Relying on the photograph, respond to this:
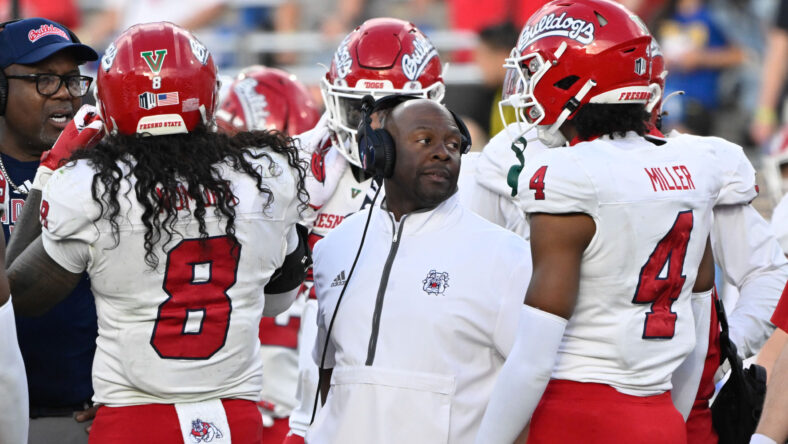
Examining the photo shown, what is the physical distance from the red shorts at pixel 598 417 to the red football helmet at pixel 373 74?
5.63ft

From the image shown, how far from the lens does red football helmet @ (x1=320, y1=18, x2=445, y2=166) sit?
463 centimetres

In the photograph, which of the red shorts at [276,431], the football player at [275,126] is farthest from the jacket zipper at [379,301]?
the red shorts at [276,431]

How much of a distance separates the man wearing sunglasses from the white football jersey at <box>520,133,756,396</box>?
1.54m

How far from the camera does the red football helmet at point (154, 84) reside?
10.2ft

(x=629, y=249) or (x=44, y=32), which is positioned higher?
(x=44, y=32)

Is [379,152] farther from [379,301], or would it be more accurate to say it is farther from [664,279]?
[664,279]

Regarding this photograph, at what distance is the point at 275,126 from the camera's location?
6090mm

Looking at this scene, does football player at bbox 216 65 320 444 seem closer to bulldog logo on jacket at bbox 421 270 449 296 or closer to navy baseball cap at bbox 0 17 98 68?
navy baseball cap at bbox 0 17 98 68

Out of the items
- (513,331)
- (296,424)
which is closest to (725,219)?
(513,331)

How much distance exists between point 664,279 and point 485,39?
6.05 metres

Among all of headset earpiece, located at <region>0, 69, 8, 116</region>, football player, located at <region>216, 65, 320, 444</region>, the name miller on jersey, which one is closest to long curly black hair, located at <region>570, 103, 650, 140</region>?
the name miller on jersey

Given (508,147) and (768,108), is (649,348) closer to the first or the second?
(508,147)

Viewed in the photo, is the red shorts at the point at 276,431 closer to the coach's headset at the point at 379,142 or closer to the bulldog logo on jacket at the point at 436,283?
the coach's headset at the point at 379,142

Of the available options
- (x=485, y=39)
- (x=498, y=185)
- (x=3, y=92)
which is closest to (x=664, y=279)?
(x=498, y=185)
